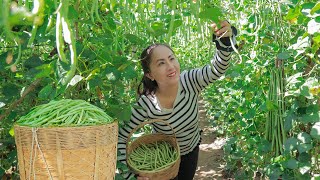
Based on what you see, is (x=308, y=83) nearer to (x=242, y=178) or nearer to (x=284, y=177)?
(x=284, y=177)

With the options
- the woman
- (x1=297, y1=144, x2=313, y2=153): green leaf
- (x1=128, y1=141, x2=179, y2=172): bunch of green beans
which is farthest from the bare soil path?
(x1=297, y1=144, x2=313, y2=153): green leaf

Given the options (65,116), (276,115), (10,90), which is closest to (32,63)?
(10,90)

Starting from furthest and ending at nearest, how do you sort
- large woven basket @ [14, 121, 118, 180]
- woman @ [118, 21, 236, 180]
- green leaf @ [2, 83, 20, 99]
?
1. woman @ [118, 21, 236, 180]
2. green leaf @ [2, 83, 20, 99]
3. large woven basket @ [14, 121, 118, 180]

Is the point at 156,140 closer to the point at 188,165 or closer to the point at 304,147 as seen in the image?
the point at 188,165

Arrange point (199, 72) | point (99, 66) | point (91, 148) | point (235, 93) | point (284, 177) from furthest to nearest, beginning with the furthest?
point (235, 93), point (199, 72), point (284, 177), point (99, 66), point (91, 148)

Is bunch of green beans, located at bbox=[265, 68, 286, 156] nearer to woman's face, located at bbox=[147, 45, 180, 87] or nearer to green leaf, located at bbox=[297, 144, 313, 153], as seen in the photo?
green leaf, located at bbox=[297, 144, 313, 153]

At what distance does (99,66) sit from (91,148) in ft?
1.49

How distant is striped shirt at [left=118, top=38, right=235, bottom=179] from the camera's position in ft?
6.58

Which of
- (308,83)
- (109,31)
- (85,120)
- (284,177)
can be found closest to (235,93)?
(284,177)

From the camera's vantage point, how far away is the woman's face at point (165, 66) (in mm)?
2002

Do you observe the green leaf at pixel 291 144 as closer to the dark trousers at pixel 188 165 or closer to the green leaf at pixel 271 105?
the green leaf at pixel 271 105

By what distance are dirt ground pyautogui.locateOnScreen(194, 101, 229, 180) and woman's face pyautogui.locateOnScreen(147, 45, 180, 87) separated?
1.84 meters

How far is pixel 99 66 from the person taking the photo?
1.41m

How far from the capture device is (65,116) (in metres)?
1.02
